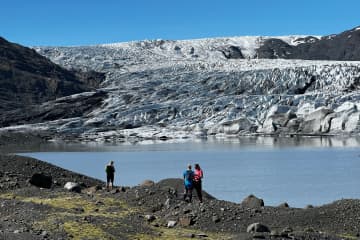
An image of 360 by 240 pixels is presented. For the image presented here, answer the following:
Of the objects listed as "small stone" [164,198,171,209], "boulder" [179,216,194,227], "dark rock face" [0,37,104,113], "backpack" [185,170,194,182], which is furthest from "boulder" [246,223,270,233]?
"dark rock face" [0,37,104,113]

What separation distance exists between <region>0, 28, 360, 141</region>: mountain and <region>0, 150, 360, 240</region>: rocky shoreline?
64.5m

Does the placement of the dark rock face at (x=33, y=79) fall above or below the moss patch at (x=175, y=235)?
above

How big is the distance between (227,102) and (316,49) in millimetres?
111874

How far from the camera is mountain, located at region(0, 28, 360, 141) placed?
82.8 m

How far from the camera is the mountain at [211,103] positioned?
82812 mm

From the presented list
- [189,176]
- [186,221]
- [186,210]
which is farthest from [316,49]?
[186,221]

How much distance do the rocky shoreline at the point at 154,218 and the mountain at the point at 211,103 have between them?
2539 inches

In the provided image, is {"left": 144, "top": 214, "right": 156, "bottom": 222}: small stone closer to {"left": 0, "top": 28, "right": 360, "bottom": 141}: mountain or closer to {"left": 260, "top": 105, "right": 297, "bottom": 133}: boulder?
{"left": 0, "top": 28, "right": 360, "bottom": 141}: mountain

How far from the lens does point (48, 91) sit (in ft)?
413

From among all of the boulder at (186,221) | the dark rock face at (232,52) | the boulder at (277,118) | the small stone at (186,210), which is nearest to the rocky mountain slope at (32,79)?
the dark rock face at (232,52)

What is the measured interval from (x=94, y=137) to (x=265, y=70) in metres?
29.9

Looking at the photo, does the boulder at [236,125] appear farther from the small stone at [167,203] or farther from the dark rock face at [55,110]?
the small stone at [167,203]

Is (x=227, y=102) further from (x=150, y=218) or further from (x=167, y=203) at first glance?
(x=150, y=218)

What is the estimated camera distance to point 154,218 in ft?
49.2
